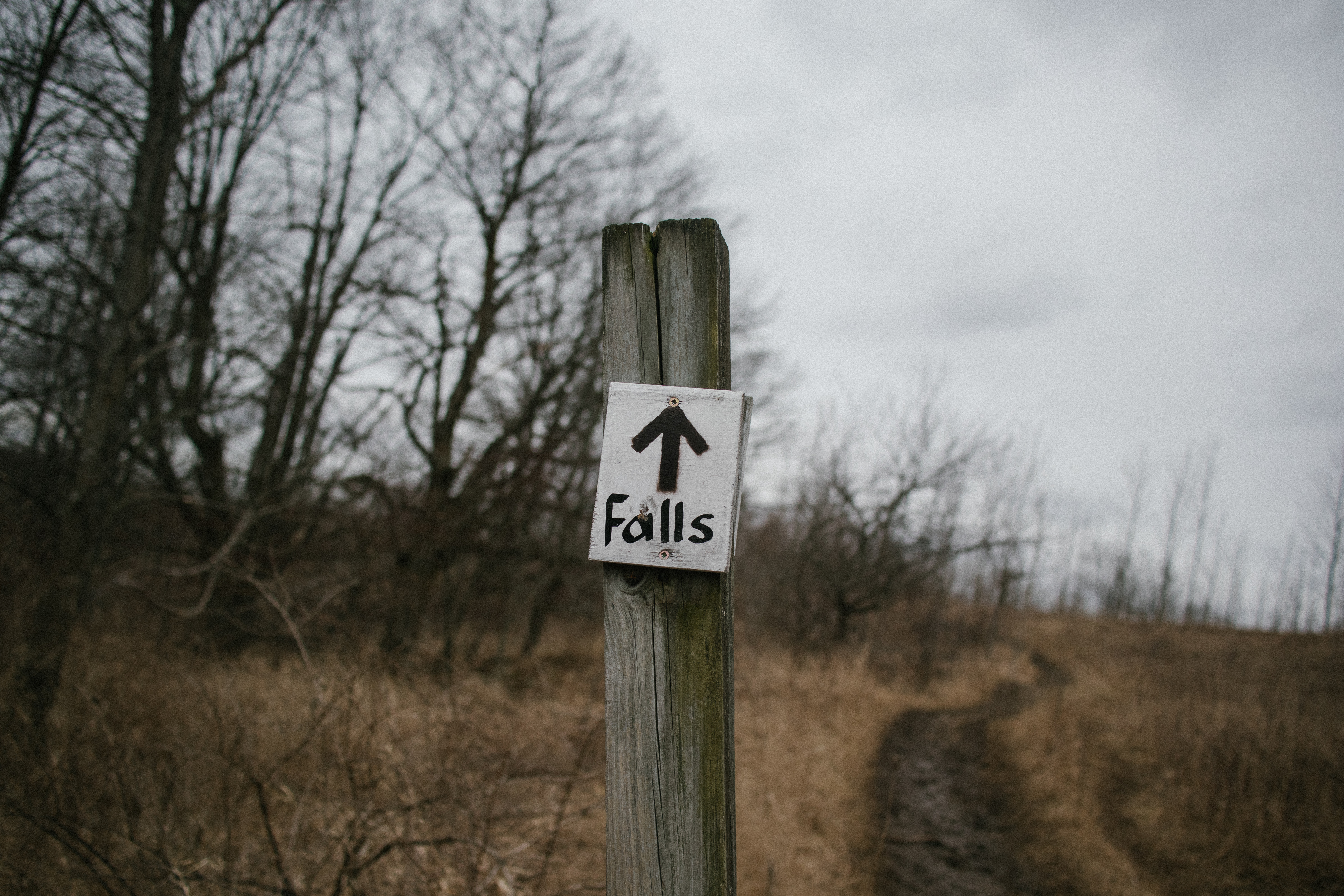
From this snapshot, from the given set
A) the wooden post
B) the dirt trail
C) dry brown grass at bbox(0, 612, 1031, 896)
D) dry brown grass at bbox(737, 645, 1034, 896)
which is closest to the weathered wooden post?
the wooden post

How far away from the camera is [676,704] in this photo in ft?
3.97

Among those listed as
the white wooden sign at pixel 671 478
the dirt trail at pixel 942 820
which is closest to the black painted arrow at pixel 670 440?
the white wooden sign at pixel 671 478

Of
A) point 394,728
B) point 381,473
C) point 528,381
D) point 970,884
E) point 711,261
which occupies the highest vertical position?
point 528,381

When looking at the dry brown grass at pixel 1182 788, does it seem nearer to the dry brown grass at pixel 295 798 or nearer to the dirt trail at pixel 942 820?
the dirt trail at pixel 942 820

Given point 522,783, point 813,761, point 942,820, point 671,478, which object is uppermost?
point 671,478

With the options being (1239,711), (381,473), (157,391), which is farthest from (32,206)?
(1239,711)

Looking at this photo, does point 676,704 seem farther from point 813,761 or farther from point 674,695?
point 813,761

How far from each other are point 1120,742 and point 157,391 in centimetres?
1313

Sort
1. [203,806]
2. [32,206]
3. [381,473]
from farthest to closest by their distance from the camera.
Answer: [381,473] < [32,206] < [203,806]

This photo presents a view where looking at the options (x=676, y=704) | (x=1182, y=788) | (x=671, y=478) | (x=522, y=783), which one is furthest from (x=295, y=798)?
(x=1182, y=788)

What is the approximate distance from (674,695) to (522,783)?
4304mm

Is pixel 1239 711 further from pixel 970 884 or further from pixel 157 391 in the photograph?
pixel 157 391

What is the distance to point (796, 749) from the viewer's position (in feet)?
24.6

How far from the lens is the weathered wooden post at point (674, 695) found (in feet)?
3.92
